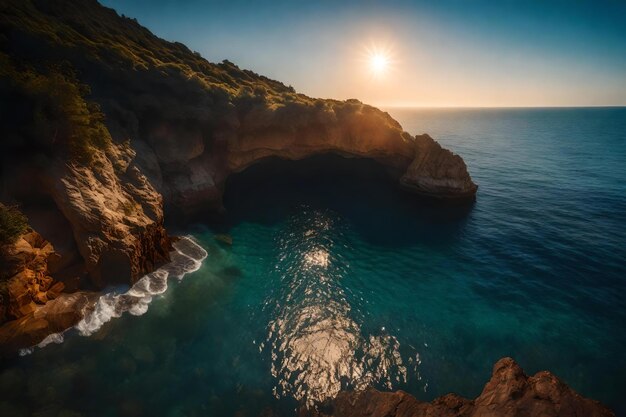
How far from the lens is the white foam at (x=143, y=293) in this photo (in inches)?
837

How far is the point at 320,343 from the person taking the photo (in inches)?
830

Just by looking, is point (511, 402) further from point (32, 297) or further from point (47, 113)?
point (47, 113)

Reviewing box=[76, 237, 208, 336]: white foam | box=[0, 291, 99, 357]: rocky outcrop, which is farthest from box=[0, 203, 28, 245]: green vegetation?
box=[76, 237, 208, 336]: white foam

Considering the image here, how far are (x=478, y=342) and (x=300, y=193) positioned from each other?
34.7m

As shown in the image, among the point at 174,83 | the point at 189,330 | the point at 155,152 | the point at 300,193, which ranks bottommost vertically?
the point at 189,330

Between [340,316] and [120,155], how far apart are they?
2617 centimetres

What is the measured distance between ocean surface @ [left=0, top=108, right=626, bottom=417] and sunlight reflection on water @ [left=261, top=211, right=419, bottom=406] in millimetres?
103

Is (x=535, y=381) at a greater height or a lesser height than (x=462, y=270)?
greater

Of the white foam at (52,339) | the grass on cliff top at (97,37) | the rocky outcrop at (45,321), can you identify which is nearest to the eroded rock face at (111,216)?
the rocky outcrop at (45,321)

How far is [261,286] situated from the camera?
2702 centimetres

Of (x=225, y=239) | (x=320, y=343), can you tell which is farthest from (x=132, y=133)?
(x=320, y=343)

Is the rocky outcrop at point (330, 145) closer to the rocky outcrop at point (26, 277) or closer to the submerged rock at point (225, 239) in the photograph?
the submerged rock at point (225, 239)

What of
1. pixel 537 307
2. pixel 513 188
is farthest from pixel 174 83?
pixel 513 188

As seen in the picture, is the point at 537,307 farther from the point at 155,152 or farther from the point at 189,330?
the point at 155,152
